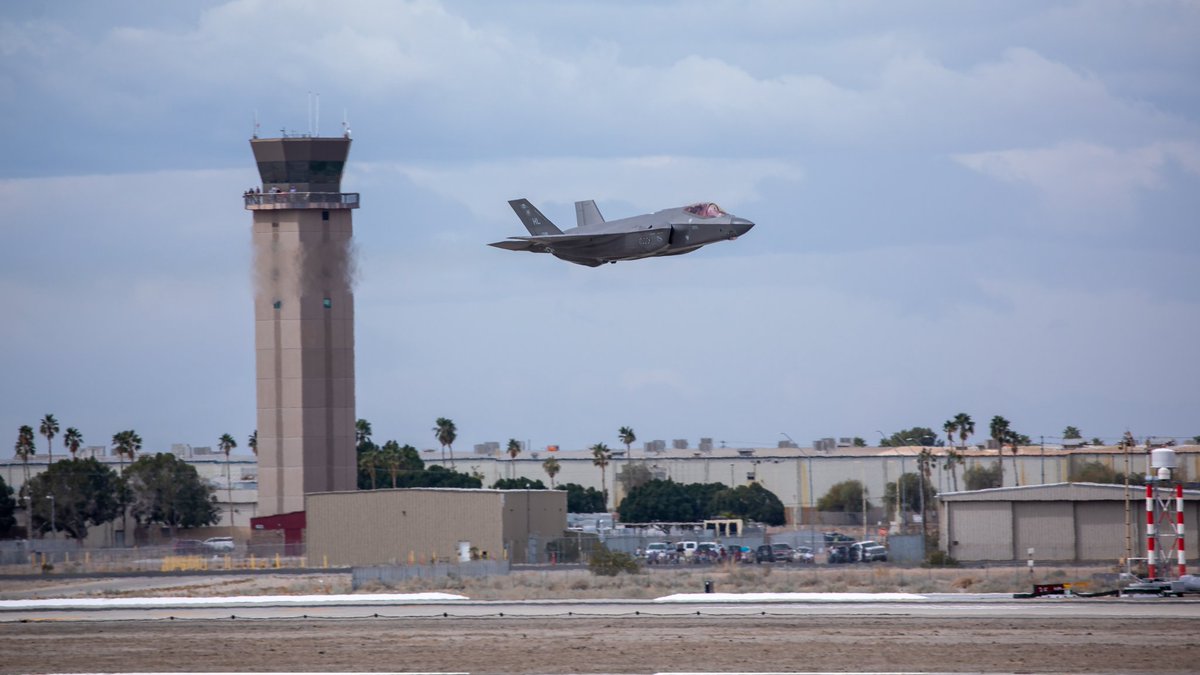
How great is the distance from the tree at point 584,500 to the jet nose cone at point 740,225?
82.7 m

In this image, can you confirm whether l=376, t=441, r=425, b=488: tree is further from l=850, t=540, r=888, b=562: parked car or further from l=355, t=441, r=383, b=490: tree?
l=850, t=540, r=888, b=562: parked car

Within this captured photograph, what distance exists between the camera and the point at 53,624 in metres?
42.0

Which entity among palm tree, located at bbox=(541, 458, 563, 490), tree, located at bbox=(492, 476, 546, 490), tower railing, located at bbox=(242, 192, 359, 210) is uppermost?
tower railing, located at bbox=(242, 192, 359, 210)

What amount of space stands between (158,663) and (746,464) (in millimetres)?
100034

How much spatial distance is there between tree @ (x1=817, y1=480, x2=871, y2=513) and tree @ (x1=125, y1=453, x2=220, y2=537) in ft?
171

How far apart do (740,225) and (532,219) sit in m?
8.69

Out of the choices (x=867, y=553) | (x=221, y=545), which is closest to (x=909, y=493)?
(x=867, y=553)

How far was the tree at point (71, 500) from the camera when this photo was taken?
118 metres

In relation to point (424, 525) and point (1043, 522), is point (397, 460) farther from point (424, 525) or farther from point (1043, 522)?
point (1043, 522)

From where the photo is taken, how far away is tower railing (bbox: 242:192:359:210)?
10875 centimetres

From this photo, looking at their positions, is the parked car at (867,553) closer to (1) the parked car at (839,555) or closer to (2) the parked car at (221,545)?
(1) the parked car at (839,555)

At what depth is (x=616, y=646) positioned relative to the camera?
3369 centimetres

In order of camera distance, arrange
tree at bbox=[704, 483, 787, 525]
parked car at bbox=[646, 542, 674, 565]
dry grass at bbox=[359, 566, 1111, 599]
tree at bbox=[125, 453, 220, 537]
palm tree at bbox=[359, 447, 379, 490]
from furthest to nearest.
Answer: palm tree at bbox=[359, 447, 379, 490] < tree at bbox=[125, 453, 220, 537] < tree at bbox=[704, 483, 787, 525] < parked car at bbox=[646, 542, 674, 565] < dry grass at bbox=[359, 566, 1111, 599]

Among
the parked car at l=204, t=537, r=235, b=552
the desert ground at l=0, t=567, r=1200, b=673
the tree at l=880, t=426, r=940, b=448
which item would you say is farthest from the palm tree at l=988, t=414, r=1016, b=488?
the desert ground at l=0, t=567, r=1200, b=673
